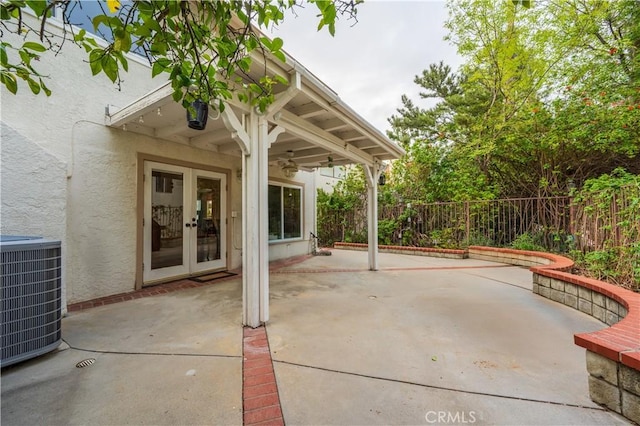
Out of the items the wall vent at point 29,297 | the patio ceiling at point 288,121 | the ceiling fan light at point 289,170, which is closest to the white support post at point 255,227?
the patio ceiling at point 288,121

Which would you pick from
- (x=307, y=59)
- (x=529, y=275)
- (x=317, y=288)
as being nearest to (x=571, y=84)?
(x=529, y=275)

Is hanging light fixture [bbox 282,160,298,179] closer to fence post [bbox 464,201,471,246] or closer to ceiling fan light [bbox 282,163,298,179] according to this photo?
ceiling fan light [bbox 282,163,298,179]

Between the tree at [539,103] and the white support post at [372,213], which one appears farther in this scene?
the tree at [539,103]

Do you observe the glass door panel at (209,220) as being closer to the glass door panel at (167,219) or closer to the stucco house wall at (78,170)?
the glass door panel at (167,219)

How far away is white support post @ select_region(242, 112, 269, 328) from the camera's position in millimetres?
3125

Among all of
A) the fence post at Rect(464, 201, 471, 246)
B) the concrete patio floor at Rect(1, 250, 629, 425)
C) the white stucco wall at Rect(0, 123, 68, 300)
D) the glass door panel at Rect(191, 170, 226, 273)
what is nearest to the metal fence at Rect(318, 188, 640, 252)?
the fence post at Rect(464, 201, 471, 246)

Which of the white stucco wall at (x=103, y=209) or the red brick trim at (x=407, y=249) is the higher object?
the white stucco wall at (x=103, y=209)

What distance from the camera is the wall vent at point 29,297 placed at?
2.15 m

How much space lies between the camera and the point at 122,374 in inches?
85.0

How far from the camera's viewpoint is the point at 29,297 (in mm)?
2248

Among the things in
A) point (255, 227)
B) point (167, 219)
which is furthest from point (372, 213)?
point (167, 219)

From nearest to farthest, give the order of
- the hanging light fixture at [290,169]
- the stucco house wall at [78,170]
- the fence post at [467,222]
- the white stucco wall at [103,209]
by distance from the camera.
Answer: the stucco house wall at [78,170] → the white stucco wall at [103,209] → the hanging light fixture at [290,169] → the fence post at [467,222]

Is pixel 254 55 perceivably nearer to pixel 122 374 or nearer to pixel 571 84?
pixel 122 374

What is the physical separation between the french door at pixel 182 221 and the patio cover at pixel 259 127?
687mm
